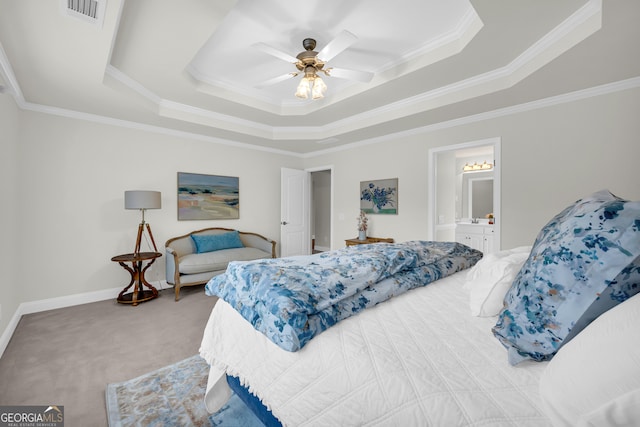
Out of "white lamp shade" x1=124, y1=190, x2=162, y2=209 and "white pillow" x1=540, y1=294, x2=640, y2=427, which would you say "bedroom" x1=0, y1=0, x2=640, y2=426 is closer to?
"white lamp shade" x1=124, y1=190, x2=162, y2=209

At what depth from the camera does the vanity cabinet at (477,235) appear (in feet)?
16.6

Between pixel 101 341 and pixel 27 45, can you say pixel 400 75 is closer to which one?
pixel 27 45

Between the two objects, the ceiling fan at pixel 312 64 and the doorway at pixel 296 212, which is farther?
the doorway at pixel 296 212

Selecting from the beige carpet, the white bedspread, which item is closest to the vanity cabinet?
the white bedspread

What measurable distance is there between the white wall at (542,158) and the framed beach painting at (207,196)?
2.85 metres

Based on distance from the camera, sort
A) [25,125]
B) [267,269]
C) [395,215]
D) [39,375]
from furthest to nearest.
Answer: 1. [395,215]
2. [25,125]
3. [39,375]
4. [267,269]

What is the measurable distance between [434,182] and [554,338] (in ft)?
12.0

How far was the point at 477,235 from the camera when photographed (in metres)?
5.16

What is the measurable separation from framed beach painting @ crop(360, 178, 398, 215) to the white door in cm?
142

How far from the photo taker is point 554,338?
827 mm

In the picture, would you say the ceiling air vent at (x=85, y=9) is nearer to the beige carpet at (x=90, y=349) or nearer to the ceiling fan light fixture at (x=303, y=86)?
the ceiling fan light fixture at (x=303, y=86)

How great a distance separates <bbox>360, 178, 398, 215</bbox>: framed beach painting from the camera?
471 centimetres

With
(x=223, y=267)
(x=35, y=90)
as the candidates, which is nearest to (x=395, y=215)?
(x=223, y=267)

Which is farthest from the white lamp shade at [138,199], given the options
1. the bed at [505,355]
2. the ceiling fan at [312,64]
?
the bed at [505,355]
